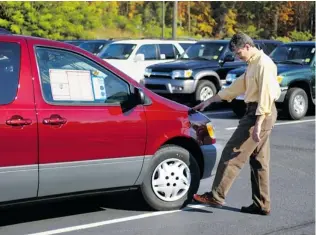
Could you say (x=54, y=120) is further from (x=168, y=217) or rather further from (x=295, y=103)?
(x=295, y=103)

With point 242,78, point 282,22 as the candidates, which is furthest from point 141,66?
point 282,22

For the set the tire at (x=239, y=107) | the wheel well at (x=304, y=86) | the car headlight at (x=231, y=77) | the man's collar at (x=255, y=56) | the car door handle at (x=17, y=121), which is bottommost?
the tire at (x=239, y=107)

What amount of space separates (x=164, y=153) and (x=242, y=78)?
1100 millimetres

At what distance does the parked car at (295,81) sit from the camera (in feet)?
40.1

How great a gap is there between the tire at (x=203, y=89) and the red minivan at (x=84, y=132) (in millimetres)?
8309

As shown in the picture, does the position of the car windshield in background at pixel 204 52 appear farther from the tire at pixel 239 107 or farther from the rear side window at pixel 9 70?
the rear side window at pixel 9 70

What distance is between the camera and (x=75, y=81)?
16.4 feet

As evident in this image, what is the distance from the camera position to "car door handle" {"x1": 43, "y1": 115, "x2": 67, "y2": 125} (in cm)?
465

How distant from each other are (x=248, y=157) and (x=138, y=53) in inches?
457

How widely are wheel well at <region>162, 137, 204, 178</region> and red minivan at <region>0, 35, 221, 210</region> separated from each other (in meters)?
0.01

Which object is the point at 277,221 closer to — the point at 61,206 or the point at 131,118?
the point at 131,118

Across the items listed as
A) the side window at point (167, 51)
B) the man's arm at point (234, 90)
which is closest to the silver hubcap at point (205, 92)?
the side window at point (167, 51)

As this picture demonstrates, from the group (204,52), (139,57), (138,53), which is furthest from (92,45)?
(204,52)

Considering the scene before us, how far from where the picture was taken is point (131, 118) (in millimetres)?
5141
